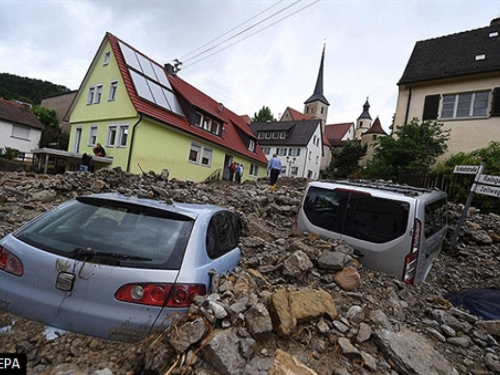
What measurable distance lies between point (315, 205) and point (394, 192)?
121 cm

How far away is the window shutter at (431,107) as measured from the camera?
50.3 ft

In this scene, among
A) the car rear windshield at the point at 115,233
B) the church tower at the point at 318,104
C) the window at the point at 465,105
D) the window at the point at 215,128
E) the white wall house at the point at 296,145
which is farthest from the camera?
the church tower at the point at 318,104

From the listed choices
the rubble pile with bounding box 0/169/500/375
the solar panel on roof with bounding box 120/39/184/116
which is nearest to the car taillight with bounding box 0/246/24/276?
the rubble pile with bounding box 0/169/500/375

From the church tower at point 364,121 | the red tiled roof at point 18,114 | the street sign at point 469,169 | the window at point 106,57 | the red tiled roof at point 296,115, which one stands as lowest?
the street sign at point 469,169

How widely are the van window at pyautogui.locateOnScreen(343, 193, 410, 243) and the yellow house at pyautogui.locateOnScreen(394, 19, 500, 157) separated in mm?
14311

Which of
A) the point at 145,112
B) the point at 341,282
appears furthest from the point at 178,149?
the point at 341,282

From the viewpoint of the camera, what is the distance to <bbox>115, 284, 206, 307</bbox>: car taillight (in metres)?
1.92

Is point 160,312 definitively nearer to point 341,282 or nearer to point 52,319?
point 52,319

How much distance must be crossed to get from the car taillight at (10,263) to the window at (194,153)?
17665 millimetres

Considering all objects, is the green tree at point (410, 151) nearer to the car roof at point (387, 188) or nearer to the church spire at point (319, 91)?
the car roof at point (387, 188)

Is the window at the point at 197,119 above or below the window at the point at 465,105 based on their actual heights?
below

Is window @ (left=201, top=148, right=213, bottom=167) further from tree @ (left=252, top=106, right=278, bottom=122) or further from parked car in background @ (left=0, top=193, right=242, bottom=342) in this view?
tree @ (left=252, top=106, right=278, bottom=122)

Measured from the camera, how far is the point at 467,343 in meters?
2.60

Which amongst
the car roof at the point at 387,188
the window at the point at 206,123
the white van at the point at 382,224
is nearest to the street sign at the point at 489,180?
the car roof at the point at 387,188
